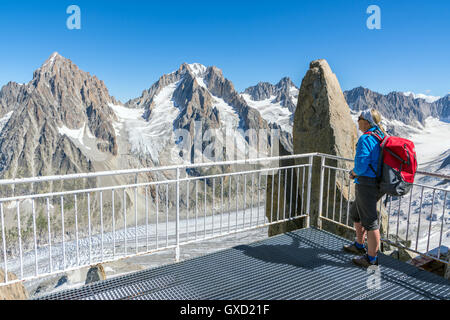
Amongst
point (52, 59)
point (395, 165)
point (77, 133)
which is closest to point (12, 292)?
point (395, 165)

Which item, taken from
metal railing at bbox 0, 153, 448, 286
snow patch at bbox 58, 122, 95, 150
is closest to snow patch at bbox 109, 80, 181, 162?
snow patch at bbox 58, 122, 95, 150

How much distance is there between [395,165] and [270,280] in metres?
1.86

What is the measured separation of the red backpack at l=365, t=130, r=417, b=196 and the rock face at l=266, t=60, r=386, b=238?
6.12 metres

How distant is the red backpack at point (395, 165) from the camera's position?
3.49 m

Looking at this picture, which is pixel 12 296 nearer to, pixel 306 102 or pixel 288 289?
pixel 288 289

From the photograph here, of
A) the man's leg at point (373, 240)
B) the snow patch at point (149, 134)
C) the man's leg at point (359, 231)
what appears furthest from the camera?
the snow patch at point (149, 134)

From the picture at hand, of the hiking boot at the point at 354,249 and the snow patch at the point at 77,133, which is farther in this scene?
the snow patch at the point at 77,133

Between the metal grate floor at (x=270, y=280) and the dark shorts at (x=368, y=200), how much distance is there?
66 centimetres

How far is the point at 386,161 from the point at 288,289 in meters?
1.72

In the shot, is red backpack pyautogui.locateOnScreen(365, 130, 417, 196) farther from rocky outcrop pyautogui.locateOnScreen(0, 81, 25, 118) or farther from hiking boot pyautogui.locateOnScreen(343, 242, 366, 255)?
rocky outcrop pyautogui.locateOnScreen(0, 81, 25, 118)

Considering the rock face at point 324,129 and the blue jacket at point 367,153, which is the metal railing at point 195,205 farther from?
the blue jacket at point 367,153

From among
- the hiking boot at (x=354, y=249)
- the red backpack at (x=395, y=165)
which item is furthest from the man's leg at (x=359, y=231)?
the red backpack at (x=395, y=165)

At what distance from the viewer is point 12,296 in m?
5.91
